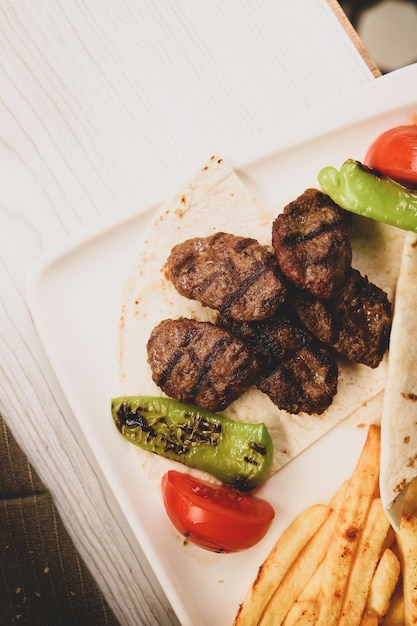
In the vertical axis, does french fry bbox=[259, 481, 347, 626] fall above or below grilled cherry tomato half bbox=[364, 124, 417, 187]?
below

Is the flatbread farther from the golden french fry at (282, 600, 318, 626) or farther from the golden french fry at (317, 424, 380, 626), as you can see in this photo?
the golden french fry at (282, 600, 318, 626)

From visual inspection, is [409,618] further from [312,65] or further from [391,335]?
[312,65]

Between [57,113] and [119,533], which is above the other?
[57,113]

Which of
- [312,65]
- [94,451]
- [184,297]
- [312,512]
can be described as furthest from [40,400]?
[312,65]

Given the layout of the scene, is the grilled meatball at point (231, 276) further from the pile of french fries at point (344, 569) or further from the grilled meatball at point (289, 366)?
the pile of french fries at point (344, 569)

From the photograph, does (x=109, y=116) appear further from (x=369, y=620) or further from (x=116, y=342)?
(x=369, y=620)

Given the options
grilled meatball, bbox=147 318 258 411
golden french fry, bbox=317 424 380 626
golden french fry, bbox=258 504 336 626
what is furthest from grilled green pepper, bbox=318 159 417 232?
golden french fry, bbox=258 504 336 626
